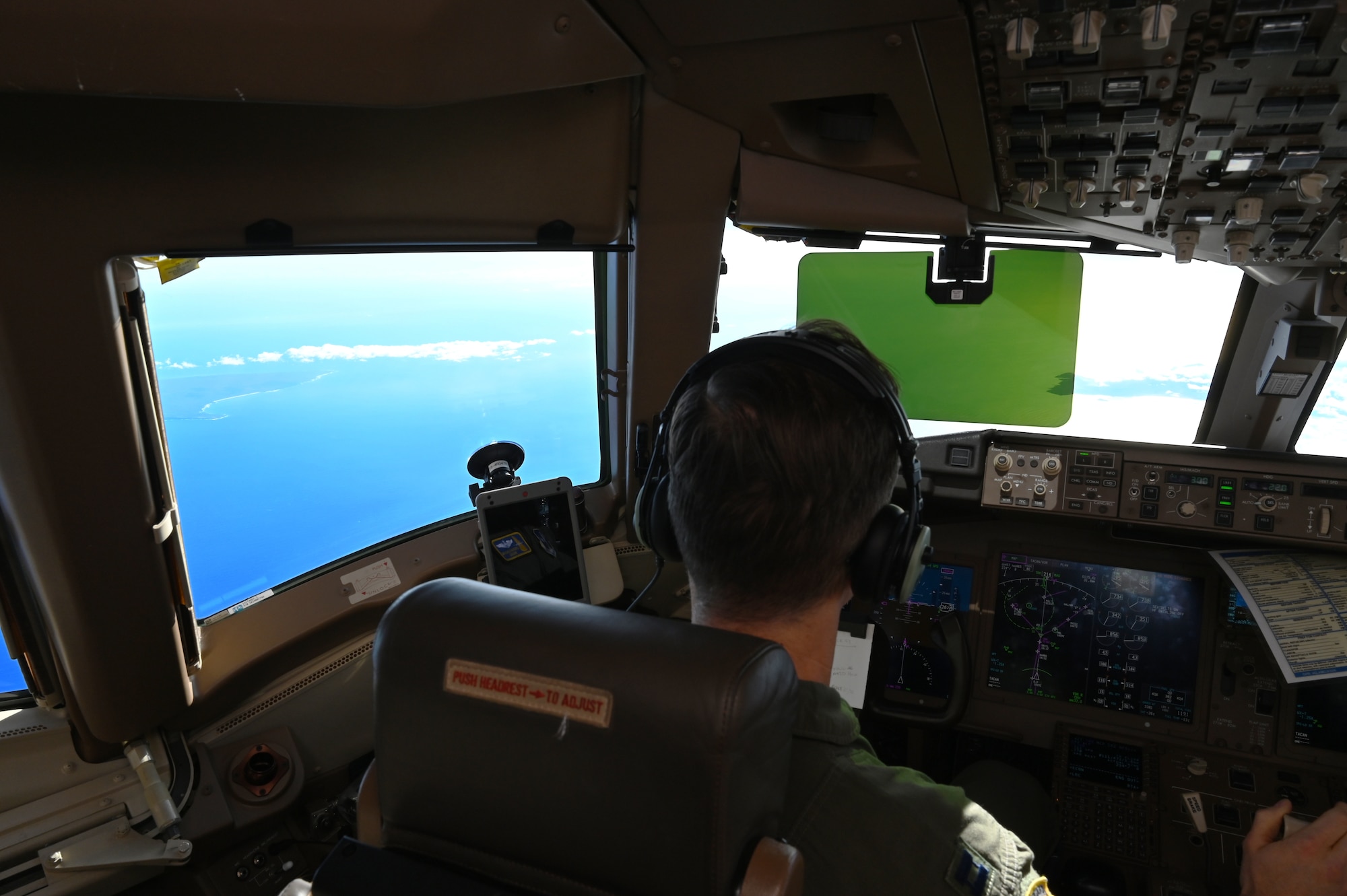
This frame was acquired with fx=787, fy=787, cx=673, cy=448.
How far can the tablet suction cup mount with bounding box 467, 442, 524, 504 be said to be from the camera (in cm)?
241

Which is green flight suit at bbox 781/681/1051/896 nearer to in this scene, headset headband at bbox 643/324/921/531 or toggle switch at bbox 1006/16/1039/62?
headset headband at bbox 643/324/921/531

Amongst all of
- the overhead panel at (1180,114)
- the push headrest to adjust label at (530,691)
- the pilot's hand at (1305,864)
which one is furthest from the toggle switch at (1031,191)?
the push headrest to adjust label at (530,691)

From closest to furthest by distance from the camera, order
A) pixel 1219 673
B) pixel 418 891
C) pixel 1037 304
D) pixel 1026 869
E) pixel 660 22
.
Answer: pixel 418 891 < pixel 1026 869 < pixel 660 22 < pixel 1219 673 < pixel 1037 304

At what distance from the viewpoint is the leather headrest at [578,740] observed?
67cm

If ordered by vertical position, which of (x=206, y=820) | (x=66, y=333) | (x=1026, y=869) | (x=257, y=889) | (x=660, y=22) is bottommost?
(x=257, y=889)

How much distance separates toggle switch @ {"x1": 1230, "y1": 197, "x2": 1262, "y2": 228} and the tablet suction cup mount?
1901mm

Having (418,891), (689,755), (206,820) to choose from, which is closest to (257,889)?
(206,820)

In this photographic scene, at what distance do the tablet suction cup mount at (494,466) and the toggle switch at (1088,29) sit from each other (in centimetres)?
182

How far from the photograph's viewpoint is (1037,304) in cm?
247

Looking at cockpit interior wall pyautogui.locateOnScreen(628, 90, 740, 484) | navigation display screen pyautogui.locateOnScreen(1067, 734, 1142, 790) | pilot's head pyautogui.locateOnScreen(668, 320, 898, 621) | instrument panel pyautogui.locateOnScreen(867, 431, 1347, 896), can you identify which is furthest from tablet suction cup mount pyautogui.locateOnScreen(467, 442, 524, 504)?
navigation display screen pyautogui.locateOnScreen(1067, 734, 1142, 790)

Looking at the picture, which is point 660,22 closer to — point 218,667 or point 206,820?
point 218,667

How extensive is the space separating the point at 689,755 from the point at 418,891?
1.07 feet

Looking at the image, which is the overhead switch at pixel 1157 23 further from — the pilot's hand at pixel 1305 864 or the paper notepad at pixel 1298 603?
the paper notepad at pixel 1298 603

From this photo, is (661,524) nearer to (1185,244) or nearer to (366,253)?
(366,253)
